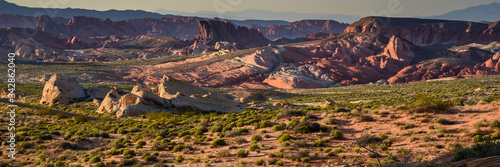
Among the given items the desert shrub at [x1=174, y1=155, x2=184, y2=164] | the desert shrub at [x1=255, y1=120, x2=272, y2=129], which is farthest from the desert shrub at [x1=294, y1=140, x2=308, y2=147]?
the desert shrub at [x1=174, y1=155, x2=184, y2=164]

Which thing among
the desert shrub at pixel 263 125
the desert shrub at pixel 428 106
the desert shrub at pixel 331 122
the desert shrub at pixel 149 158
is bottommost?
the desert shrub at pixel 149 158

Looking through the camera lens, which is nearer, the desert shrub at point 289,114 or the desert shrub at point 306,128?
the desert shrub at point 306,128

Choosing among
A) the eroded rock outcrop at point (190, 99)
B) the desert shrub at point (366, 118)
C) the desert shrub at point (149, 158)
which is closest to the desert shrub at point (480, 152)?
the desert shrub at point (366, 118)

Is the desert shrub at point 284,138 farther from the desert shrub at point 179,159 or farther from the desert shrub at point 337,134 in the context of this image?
the desert shrub at point 179,159

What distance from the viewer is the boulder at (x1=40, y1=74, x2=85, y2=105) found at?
146 feet

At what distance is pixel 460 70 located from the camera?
377 ft

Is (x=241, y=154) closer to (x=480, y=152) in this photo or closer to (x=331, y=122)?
(x=331, y=122)

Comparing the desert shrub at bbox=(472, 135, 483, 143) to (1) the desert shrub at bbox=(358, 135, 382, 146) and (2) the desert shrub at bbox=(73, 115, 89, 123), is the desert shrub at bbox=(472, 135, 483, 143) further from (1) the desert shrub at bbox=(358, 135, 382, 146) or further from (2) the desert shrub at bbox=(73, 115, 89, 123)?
(2) the desert shrub at bbox=(73, 115, 89, 123)

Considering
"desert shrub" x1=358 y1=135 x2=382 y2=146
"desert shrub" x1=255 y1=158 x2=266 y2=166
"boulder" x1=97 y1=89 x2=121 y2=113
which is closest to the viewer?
"desert shrub" x1=255 y1=158 x2=266 y2=166

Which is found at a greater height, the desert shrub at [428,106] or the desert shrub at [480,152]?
the desert shrub at [428,106]

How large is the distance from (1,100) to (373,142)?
4863cm

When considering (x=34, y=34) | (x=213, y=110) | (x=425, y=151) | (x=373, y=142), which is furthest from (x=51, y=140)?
(x=34, y=34)

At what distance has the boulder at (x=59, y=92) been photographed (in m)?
44.4

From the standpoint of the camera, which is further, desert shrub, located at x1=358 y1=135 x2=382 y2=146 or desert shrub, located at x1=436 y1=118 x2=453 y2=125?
desert shrub, located at x1=436 y1=118 x2=453 y2=125
